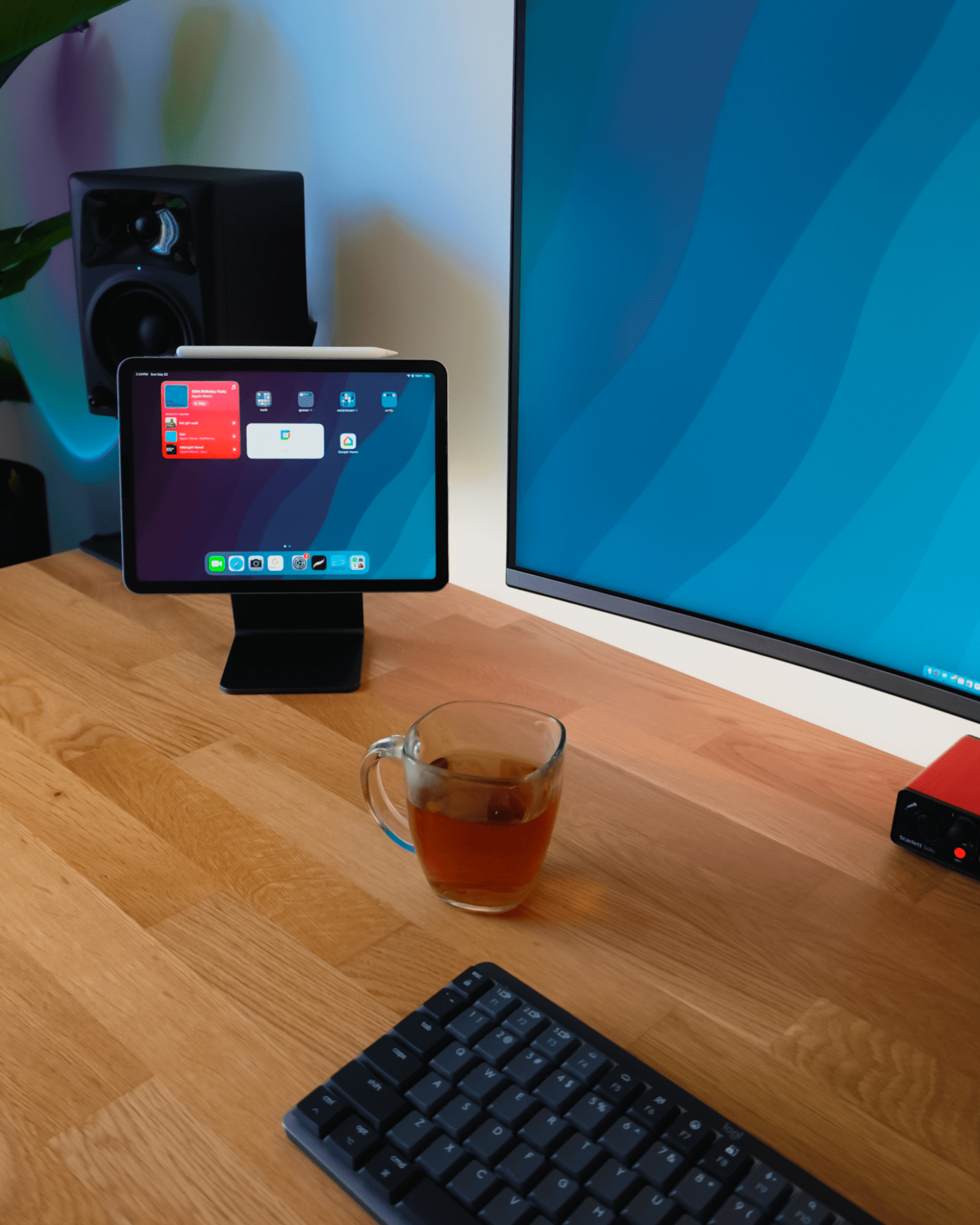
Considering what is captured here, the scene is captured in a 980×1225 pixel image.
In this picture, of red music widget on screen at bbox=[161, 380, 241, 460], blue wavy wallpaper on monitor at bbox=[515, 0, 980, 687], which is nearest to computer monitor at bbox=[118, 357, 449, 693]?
red music widget on screen at bbox=[161, 380, 241, 460]

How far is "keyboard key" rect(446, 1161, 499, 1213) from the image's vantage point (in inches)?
Answer: 18.1

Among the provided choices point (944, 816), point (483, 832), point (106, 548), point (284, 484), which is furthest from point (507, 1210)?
point (106, 548)

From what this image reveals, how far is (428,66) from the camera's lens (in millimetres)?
1159

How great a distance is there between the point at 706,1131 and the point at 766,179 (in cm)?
56

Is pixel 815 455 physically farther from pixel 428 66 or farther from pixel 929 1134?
pixel 428 66

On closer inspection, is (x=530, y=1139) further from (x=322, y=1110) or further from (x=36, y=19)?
(x=36, y=19)

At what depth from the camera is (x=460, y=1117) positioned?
497 millimetres

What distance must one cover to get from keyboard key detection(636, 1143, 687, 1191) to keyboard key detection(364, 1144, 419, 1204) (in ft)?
0.35

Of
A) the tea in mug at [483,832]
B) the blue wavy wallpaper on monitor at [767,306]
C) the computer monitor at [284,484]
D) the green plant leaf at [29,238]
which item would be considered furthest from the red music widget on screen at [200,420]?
the green plant leaf at [29,238]

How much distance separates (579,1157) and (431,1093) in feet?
0.26

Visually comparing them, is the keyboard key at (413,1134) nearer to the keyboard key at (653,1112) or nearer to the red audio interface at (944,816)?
the keyboard key at (653,1112)

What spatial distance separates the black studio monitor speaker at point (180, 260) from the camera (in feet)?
3.72

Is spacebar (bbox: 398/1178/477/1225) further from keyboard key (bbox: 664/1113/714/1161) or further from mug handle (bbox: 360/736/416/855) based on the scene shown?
mug handle (bbox: 360/736/416/855)

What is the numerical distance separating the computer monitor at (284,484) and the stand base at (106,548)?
10.6 inches
